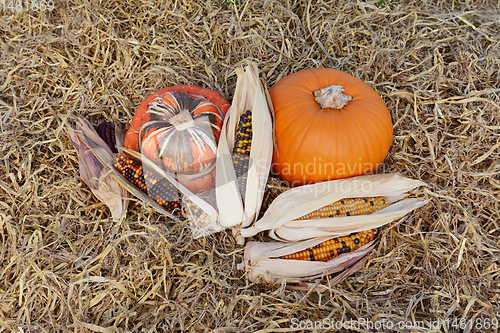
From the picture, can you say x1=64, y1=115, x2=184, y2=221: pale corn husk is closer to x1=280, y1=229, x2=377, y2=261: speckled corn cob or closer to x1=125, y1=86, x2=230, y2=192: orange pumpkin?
x1=125, y1=86, x2=230, y2=192: orange pumpkin

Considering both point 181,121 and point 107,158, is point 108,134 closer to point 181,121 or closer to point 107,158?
point 107,158

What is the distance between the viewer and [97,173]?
261 centimetres

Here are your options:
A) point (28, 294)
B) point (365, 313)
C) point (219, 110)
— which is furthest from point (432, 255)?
point (28, 294)

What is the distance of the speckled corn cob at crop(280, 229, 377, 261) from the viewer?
93.9 inches

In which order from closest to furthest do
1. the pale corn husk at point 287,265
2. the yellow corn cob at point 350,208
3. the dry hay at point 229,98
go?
the dry hay at point 229,98, the pale corn husk at point 287,265, the yellow corn cob at point 350,208

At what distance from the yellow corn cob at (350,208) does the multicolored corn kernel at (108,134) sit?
5.73 feet

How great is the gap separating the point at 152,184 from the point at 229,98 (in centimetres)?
123

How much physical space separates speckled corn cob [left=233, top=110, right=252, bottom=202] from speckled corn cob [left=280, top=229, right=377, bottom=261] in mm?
606

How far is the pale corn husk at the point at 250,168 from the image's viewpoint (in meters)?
2.39

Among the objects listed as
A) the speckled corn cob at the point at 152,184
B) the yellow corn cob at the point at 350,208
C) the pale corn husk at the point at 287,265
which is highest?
the speckled corn cob at the point at 152,184

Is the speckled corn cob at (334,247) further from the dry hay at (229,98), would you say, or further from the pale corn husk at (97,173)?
the pale corn husk at (97,173)

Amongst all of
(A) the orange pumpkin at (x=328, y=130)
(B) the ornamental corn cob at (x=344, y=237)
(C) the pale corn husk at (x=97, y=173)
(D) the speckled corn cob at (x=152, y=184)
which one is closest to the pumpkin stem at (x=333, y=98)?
(A) the orange pumpkin at (x=328, y=130)

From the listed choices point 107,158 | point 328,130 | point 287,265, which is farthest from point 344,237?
point 107,158

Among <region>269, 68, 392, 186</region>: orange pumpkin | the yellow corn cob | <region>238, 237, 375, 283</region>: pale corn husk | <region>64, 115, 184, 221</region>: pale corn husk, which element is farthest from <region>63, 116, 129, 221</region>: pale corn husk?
the yellow corn cob
